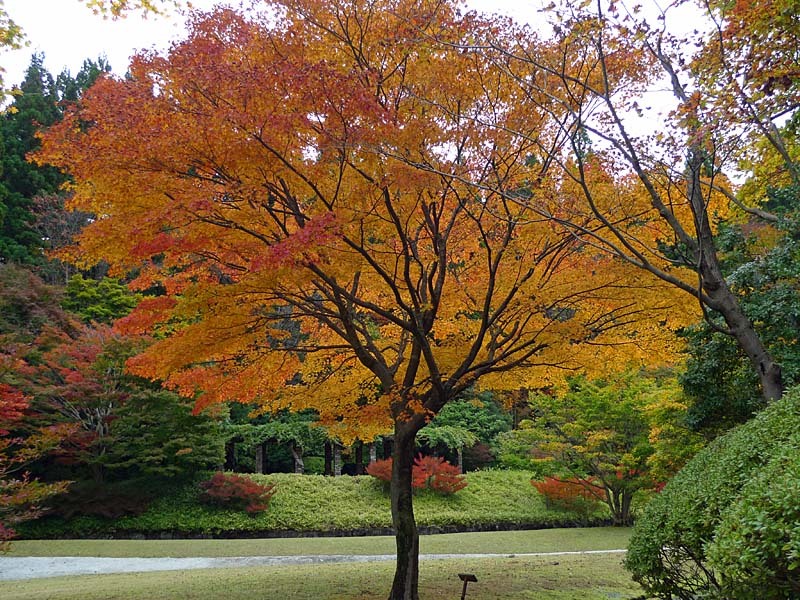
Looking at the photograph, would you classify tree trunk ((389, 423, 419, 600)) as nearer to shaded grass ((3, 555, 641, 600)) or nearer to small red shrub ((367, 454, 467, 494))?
shaded grass ((3, 555, 641, 600))

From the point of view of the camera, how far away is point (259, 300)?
6758mm

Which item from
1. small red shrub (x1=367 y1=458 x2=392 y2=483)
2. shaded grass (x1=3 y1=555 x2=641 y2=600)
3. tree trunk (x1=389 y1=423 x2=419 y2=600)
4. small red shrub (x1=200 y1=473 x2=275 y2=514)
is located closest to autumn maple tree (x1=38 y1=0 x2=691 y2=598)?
tree trunk (x1=389 y1=423 x2=419 y2=600)

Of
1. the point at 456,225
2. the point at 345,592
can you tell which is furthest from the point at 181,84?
the point at 345,592

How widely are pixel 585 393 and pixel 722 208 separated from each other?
36.5ft

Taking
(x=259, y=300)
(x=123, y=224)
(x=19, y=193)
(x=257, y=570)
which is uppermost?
(x=19, y=193)

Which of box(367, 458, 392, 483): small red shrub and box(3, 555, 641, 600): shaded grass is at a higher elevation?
box(367, 458, 392, 483): small red shrub

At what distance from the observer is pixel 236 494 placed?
1798 cm

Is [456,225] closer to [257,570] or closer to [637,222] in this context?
[637,222]

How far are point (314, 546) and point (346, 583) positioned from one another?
6281 mm

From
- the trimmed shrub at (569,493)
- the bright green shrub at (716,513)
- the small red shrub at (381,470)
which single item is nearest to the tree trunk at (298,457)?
the small red shrub at (381,470)

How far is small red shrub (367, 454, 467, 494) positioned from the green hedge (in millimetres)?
321

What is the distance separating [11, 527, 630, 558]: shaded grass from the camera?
13352 mm

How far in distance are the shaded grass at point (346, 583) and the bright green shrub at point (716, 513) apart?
3621 millimetres

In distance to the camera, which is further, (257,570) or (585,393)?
(585,393)
